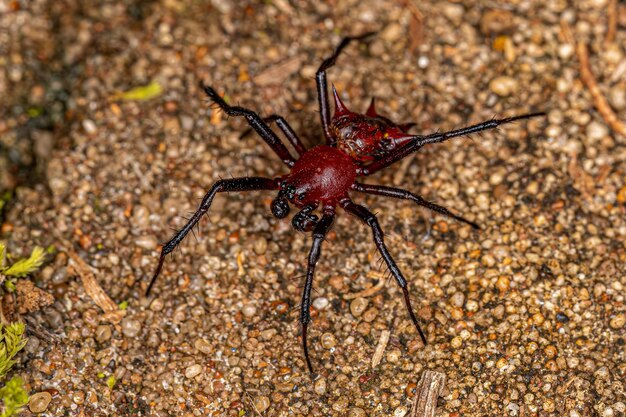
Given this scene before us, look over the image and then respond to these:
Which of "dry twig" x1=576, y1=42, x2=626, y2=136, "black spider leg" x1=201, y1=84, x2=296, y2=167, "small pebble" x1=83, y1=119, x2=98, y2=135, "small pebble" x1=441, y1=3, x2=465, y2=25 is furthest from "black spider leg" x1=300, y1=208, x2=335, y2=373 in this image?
"dry twig" x1=576, y1=42, x2=626, y2=136

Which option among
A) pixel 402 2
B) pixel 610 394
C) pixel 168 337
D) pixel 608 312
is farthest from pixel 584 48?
pixel 168 337

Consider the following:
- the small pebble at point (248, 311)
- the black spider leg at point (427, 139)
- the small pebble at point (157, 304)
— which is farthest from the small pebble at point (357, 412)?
the black spider leg at point (427, 139)

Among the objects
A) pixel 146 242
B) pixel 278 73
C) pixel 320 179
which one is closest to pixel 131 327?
pixel 146 242

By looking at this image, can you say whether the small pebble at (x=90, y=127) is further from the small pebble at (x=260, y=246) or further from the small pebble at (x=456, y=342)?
the small pebble at (x=456, y=342)

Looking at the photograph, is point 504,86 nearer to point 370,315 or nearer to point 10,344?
point 370,315

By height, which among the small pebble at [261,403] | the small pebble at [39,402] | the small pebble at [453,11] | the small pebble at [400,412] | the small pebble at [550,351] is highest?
the small pebble at [453,11]

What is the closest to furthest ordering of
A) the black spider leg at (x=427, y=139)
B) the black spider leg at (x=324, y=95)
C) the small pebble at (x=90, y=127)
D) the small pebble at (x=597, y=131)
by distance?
the black spider leg at (x=427, y=139) → the black spider leg at (x=324, y=95) → the small pebble at (x=597, y=131) → the small pebble at (x=90, y=127)
